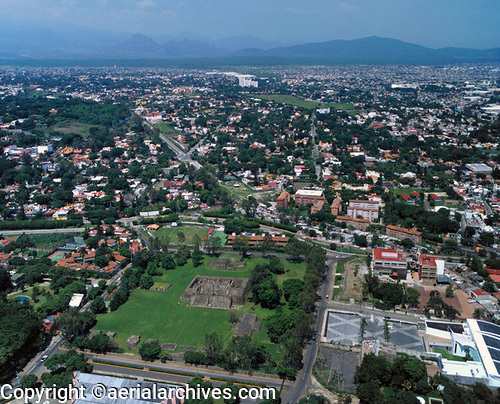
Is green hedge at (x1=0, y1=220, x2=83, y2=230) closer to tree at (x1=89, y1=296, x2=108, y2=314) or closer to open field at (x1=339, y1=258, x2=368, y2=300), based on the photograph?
tree at (x1=89, y1=296, x2=108, y2=314)

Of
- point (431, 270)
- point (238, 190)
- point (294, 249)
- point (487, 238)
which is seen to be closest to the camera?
point (431, 270)

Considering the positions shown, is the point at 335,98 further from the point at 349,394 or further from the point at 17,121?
the point at 349,394

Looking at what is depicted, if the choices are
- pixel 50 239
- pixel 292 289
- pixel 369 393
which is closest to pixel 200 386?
pixel 369 393

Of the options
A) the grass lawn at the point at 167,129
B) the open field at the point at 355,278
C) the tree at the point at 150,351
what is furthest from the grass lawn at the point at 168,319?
the grass lawn at the point at 167,129

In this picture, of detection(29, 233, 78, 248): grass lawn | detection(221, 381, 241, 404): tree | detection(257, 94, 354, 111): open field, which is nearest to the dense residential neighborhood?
detection(29, 233, 78, 248): grass lawn

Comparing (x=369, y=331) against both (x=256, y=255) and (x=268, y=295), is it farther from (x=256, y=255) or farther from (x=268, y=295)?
(x=256, y=255)

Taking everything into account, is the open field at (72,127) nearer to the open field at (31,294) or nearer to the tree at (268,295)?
the open field at (31,294)
